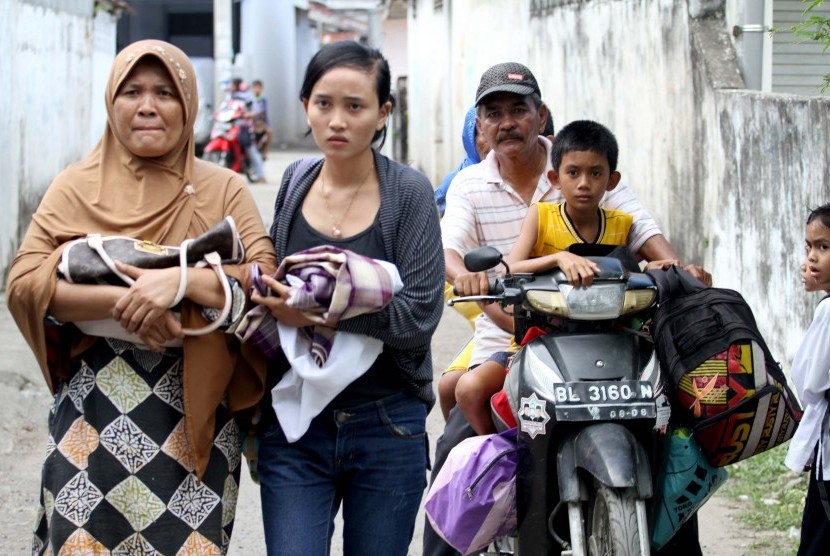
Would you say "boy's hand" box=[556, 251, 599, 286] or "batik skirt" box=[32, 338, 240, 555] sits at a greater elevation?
"boy's hand" box=[556, 251, 599, 286]

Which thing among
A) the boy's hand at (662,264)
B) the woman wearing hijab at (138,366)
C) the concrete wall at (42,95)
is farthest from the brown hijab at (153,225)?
the concrete wall at (42,95)

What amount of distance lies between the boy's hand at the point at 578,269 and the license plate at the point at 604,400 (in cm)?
29

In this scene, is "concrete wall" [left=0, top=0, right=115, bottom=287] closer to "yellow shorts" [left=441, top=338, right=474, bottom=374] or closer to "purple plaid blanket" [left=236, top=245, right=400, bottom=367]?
"yellow shorts" [left=441, top=338, right=474, bottom=374]

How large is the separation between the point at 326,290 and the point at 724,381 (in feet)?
3.70

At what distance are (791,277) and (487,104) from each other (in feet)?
9.45

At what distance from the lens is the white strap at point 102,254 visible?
305 cm

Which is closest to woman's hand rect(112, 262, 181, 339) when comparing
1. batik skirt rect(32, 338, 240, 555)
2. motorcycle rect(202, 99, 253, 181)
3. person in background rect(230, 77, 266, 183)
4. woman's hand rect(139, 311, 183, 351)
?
woman's hand rect(139, 311, 183, 351)

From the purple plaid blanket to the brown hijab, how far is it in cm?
9

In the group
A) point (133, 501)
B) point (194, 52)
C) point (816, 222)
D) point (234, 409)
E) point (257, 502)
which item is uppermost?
point (194, 52)

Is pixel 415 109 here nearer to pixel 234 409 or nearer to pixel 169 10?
pixel 169 10

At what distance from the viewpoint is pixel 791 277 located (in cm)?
652

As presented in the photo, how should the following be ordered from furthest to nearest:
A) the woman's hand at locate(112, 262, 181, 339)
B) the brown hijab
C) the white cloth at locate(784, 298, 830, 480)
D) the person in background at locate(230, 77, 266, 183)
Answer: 1. the person in background at locate(230, 77, 266, 183)
2. the white cloth at locate(784, 298, 830, 480)
3. the brown hijab
4. the woman's hand at locate(112, 262, 181, 339)

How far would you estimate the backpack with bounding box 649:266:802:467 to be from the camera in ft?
11.1

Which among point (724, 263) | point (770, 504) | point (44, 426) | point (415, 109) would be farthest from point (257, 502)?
point (415, 109)
